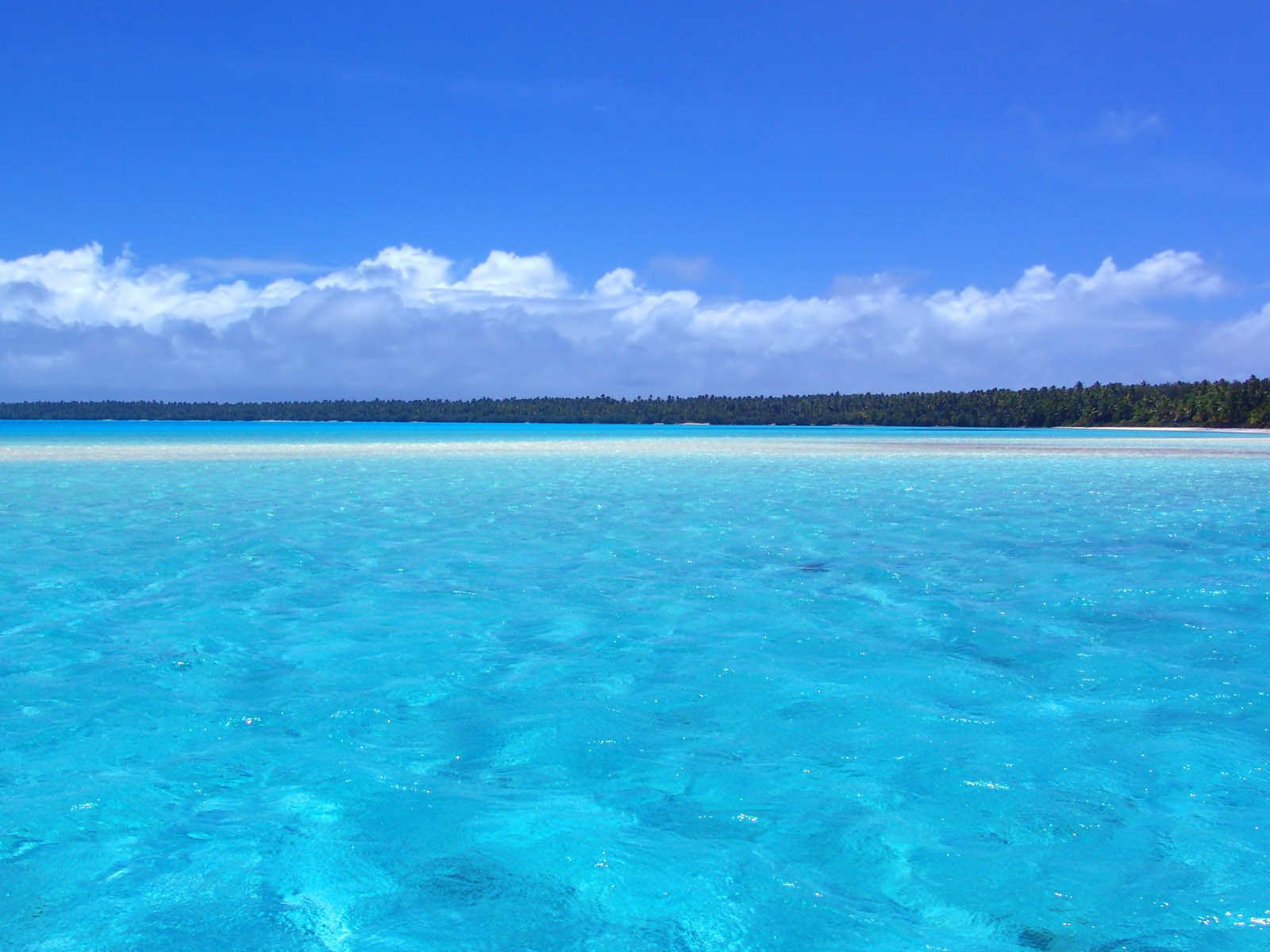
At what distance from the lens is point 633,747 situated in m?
6.48

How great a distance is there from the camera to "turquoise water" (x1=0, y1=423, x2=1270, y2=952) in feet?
14.7

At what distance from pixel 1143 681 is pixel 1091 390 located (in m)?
159

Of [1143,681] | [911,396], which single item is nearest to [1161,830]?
[1143,681]

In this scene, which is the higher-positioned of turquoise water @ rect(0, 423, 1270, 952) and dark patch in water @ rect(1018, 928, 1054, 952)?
→ turquoise water @ rect(0, 423, 1270, 952)

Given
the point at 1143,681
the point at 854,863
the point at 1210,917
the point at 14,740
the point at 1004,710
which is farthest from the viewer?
the point at 1143,681

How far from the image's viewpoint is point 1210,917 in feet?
14.3

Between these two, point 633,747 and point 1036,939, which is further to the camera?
point 633,747

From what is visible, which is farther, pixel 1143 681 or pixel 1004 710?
pixel 1143 681

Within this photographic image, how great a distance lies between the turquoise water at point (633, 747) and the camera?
447cm

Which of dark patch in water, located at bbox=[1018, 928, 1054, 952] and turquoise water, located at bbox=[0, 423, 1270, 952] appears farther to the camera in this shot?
turquoise water, located at bbox=[0, 423, 1270, 952]

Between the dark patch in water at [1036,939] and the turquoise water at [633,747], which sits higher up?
the turquoise water at [633,747]

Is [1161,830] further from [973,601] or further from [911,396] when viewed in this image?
[911,396]

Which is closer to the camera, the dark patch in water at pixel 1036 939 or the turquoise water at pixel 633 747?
the dark patch in water at pixel 1036 939

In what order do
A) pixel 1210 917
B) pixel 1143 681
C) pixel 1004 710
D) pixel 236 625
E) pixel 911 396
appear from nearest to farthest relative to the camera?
pixel 1210 917
pixel 1004 710
pixel 1143 681
pixel 236 625
pixel 911 396
